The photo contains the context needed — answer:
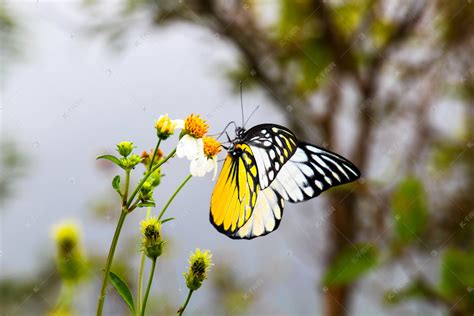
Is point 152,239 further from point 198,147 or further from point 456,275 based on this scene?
point 456,275

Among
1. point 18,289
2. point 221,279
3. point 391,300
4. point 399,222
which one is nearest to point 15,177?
point 18,289

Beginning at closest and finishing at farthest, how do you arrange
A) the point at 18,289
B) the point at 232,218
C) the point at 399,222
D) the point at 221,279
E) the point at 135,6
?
the point at 232,218 < the point at 399,222 < the point at 18,289 < the point at 221,279 < the point at 135,6

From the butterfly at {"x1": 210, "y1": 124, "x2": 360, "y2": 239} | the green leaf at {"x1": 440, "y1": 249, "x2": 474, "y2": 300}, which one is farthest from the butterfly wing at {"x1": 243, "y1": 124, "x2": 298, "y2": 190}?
the green leaf at {"x1": 440, "y1": 249, "x2": 474, "y2": 300}

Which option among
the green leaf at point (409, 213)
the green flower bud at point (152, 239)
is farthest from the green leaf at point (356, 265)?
the green flower bud at point (152, 239)

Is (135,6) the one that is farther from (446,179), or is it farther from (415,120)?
(446,179)

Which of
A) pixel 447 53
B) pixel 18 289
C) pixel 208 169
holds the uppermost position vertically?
pixel 447 53

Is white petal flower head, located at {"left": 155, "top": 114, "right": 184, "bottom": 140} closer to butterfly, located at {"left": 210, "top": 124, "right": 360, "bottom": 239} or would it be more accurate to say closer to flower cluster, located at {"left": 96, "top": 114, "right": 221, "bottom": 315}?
flower cluster, located at {"left": 96, "top": 114, "right": 221, "bottom": 315}

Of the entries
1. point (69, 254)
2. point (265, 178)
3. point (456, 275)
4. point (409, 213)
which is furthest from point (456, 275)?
point (69, 254)
